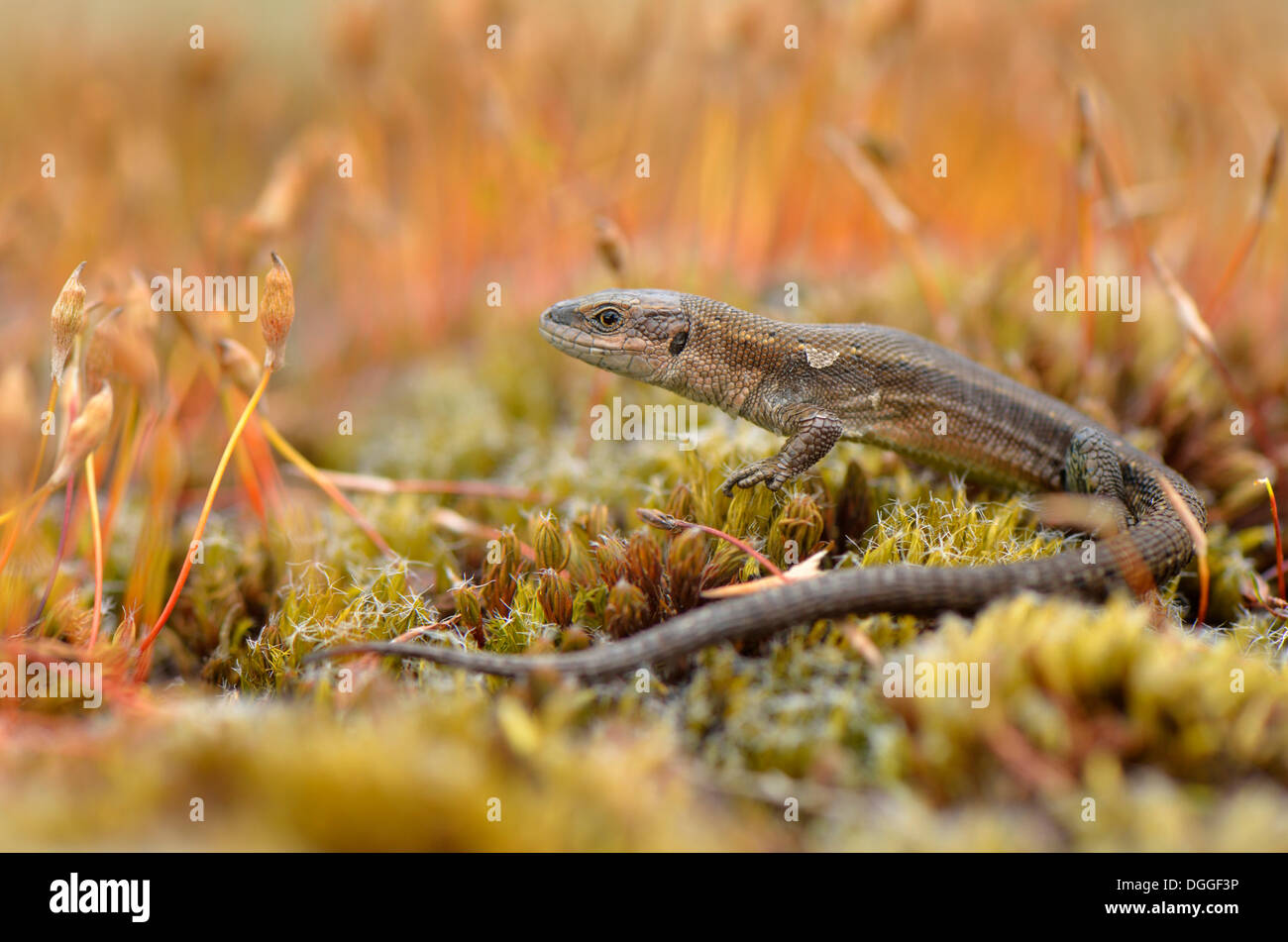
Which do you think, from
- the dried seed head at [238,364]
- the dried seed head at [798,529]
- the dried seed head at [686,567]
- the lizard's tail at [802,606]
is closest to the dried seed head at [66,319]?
the dried seed head at [238,364]

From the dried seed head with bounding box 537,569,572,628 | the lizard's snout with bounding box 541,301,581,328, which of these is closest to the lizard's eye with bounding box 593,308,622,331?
the lizard's snout with bounding box 541,301,581,328

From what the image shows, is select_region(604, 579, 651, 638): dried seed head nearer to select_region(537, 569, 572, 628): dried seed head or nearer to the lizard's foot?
select_region(537, 569, 572, 628): dried seed head

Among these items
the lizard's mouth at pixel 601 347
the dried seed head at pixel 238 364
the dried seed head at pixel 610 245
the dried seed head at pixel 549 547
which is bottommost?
the dried seed head at pixel 549 547

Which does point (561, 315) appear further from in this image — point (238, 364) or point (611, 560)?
point (238, 364)

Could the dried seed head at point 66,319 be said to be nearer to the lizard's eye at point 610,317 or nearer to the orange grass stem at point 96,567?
the orange grass stem at point 96,567

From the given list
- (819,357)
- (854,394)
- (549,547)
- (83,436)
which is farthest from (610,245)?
(83,436)

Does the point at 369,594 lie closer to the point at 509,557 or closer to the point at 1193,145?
the point at 509,557

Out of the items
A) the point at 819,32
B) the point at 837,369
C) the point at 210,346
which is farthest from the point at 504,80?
the point at 837,369
